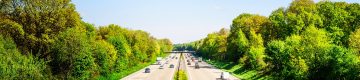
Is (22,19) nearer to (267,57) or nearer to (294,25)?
(267,57)

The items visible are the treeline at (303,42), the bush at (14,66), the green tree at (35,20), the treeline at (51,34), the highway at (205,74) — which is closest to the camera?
the bush at (14,66)

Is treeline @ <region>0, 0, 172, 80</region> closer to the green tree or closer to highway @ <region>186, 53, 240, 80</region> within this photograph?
the green tree

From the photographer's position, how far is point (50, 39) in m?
52.2

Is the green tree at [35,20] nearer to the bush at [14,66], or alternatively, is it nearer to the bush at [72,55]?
the bush at [72,55]

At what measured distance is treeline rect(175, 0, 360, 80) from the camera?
4238 cm

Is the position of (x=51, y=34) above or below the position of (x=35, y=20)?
below

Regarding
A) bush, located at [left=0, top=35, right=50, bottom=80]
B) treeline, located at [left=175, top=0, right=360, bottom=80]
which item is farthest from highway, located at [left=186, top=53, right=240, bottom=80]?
bush, located at [left=0, top=35, right=50, bottom=80]

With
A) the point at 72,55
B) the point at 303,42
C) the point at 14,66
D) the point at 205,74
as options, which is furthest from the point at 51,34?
the point at 205,74

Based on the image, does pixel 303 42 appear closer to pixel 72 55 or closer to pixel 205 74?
pixel 72 55

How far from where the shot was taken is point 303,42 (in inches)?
2000

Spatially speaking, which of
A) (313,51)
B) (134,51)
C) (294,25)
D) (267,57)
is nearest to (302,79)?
(313,51)

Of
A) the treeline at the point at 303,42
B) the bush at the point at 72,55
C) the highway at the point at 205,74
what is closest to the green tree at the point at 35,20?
the bush at the point at 72,55

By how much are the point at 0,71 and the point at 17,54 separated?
6.08m

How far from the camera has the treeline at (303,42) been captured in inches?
1668
